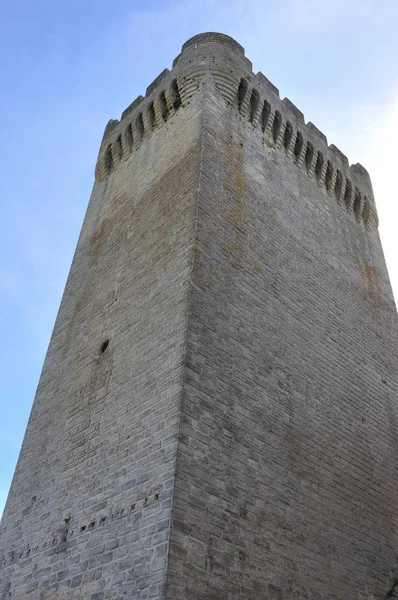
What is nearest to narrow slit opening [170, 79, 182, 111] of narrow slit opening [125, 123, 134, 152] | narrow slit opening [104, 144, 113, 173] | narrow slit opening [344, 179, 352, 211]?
narrow slit opening [125, 123, 134, 152]

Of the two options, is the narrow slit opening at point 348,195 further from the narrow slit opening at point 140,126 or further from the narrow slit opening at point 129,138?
the narrow slit opening at point 129,138

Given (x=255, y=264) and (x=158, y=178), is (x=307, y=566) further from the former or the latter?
(x=158, y=178)

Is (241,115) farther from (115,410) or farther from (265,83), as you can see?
(115,410)

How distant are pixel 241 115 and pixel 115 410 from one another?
7.05 m

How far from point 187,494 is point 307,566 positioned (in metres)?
2.08

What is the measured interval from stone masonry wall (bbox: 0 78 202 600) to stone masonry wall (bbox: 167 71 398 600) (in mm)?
342

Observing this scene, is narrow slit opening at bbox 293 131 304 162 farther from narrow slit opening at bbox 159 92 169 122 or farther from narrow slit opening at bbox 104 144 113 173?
narrow slit opening at bbox 104 144 113 173

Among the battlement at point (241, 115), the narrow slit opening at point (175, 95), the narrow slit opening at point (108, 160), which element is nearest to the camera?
the battlement at point (241, 115)

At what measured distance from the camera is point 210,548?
629cm

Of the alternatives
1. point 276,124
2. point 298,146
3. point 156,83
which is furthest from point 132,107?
point 298,146

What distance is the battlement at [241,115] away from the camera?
1232cm

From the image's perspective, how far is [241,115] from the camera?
12156mm

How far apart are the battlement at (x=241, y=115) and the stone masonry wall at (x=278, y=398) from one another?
0.37 m

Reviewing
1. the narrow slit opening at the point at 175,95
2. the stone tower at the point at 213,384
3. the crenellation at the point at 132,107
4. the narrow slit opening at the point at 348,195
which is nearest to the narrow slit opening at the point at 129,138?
the stone tower at the point at 213,384
